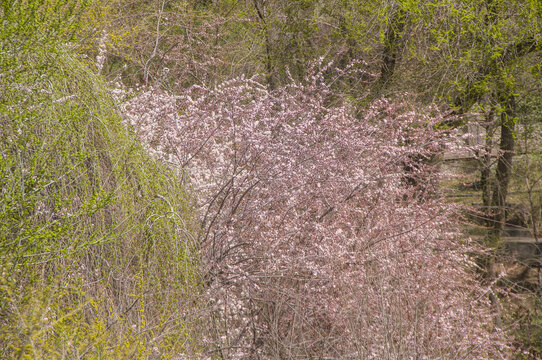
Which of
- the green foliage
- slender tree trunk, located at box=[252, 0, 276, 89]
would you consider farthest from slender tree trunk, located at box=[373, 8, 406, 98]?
the green foliage

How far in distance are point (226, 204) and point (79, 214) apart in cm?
200

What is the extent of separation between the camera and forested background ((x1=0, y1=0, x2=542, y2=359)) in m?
3.09

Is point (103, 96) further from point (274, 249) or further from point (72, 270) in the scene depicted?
point (274, 249)

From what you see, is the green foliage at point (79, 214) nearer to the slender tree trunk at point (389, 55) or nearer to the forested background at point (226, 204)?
the forested background at point (226, 204)

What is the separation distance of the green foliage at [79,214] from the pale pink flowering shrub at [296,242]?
20.6 inches

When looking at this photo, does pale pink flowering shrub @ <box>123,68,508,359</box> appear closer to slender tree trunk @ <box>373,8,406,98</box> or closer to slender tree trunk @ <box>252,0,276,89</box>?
slender tree trunk @ <box>373,8,406,98</box>

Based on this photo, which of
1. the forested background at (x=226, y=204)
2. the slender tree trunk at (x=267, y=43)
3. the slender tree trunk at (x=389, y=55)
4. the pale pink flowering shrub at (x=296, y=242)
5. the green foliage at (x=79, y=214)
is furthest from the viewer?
the slender tree trunk at (x=267, y=43)

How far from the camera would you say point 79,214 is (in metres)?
3.07

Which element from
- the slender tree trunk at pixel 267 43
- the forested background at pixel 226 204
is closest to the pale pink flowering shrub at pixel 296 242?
the forested background at pixel 226 204

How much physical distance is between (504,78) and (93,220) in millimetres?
5777

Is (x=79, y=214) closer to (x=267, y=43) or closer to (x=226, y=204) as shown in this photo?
(x=226, y=204)

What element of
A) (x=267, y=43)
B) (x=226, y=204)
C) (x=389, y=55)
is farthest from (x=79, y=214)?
(x=267, y=43)

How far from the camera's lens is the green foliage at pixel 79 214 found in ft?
9.55

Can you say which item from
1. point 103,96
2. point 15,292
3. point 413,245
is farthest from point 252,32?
point 15,292
